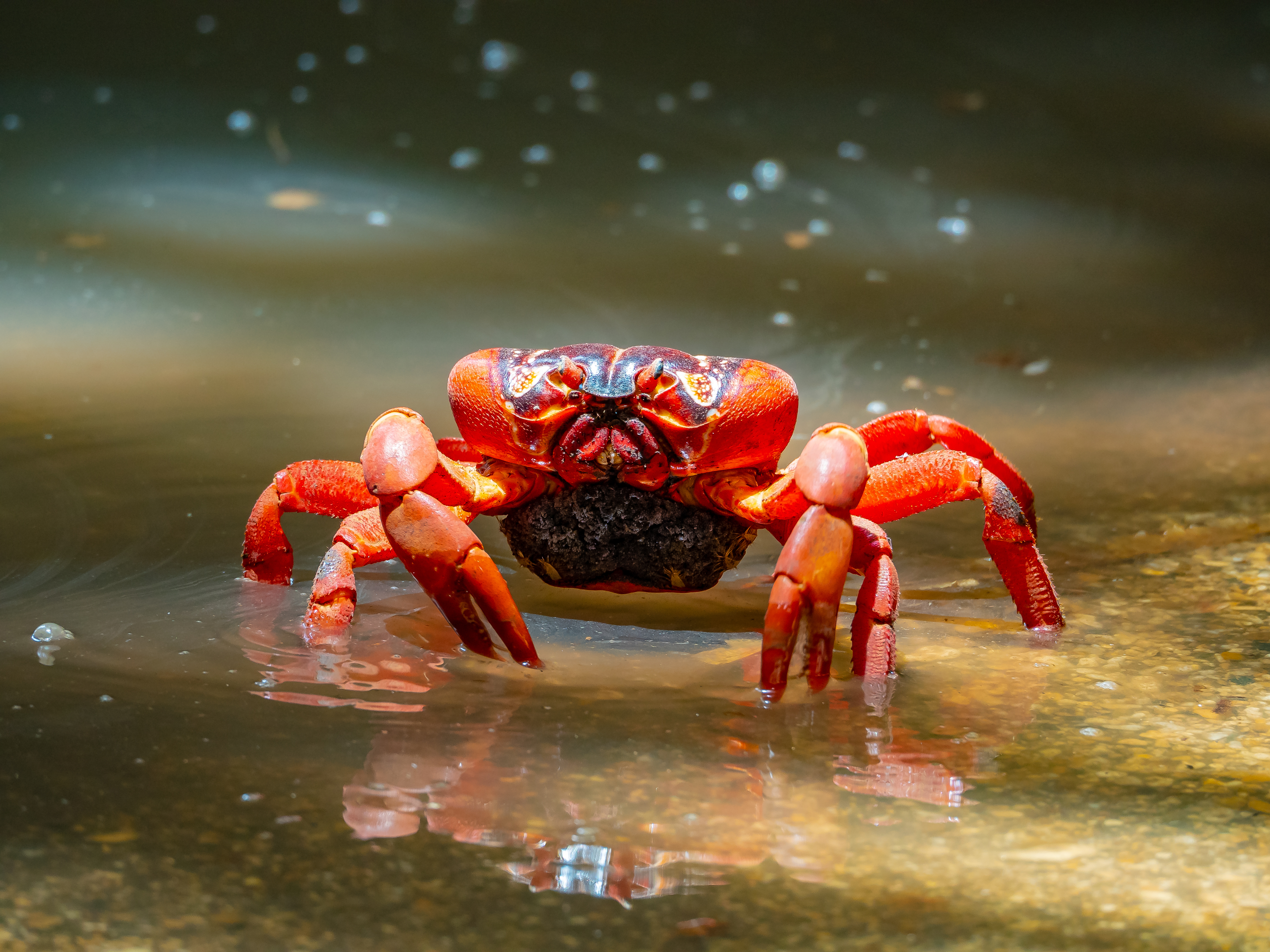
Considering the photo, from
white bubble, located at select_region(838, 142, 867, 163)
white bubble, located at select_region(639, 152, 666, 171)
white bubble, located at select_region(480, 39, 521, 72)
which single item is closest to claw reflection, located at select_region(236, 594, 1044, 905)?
white bubble, located at select_region(639, 152, 666, 171)

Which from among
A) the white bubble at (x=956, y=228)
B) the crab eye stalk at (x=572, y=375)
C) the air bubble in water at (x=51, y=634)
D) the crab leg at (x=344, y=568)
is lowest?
the air bubble in water at (x=51, y=634)

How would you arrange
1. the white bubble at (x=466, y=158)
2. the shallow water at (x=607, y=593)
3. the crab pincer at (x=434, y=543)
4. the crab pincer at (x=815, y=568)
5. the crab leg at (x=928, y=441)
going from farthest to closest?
the white bubble at (x=466, y=158)
the crab leg at (x=928, y=441)
the crab pincer at (x=434, y=543)
the crab pincer at (x=815, y=568)
the shallow water at (x=607, y=593)

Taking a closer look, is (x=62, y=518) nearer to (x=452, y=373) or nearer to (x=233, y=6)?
(x=452, y=373)

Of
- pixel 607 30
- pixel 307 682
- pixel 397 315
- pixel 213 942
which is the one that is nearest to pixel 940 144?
pixel 607 30

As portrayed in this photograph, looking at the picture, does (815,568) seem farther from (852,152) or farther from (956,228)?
(852,152)

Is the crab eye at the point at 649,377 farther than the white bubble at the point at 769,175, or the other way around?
the white bubble at the point at 769,175

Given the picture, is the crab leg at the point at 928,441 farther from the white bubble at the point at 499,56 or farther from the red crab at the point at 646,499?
the white bubble at the point at 499,56

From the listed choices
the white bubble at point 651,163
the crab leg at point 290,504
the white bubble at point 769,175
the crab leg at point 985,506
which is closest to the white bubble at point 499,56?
the white bubble at point 651,163

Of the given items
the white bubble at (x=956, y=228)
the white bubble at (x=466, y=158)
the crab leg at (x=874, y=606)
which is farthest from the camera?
the white bubble at (x=466, y=158)

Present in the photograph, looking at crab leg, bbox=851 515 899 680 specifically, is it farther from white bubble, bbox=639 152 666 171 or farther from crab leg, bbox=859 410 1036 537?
white bubble, bbox=639 152 666 171
